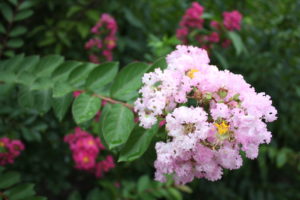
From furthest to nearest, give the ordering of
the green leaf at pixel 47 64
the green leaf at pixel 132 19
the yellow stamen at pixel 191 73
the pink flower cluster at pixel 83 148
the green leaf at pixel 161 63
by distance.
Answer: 1. the green leaf at pixel 132 19
2. the pink flower cluster at pixel 83 148
3. the green leaf at pixel 47 64
4. the green leaf at pixel 161 63
5. the yellow stamen at pixel 191 73

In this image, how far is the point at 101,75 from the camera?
120 cm

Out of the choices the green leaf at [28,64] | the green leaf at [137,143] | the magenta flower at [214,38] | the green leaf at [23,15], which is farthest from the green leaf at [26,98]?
the magenta flower at [214,38]

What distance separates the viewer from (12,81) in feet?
4.27

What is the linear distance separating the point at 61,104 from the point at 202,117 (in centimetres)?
55

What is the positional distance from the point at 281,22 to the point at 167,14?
878mm

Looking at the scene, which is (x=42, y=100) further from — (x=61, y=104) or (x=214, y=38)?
(x=214, y=38)

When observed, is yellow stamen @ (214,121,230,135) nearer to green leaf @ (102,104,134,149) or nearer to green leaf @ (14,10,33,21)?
green leaf @ (102,104,134,149)

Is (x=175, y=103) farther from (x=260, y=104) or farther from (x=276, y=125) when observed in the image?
(x=276, y=125)

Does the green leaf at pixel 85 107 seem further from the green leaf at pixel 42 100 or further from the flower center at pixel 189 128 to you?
the flower center at pixel 189 128

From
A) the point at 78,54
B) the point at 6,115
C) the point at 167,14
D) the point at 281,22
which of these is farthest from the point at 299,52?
the point at 6,115

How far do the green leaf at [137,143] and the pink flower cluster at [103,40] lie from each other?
53.2 inches

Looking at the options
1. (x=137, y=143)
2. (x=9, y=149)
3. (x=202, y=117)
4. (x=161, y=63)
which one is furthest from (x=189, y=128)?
Result: (x=9, y=149)

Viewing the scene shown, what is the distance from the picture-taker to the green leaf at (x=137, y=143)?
0.94 metres

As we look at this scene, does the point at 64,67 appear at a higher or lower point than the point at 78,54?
higher
